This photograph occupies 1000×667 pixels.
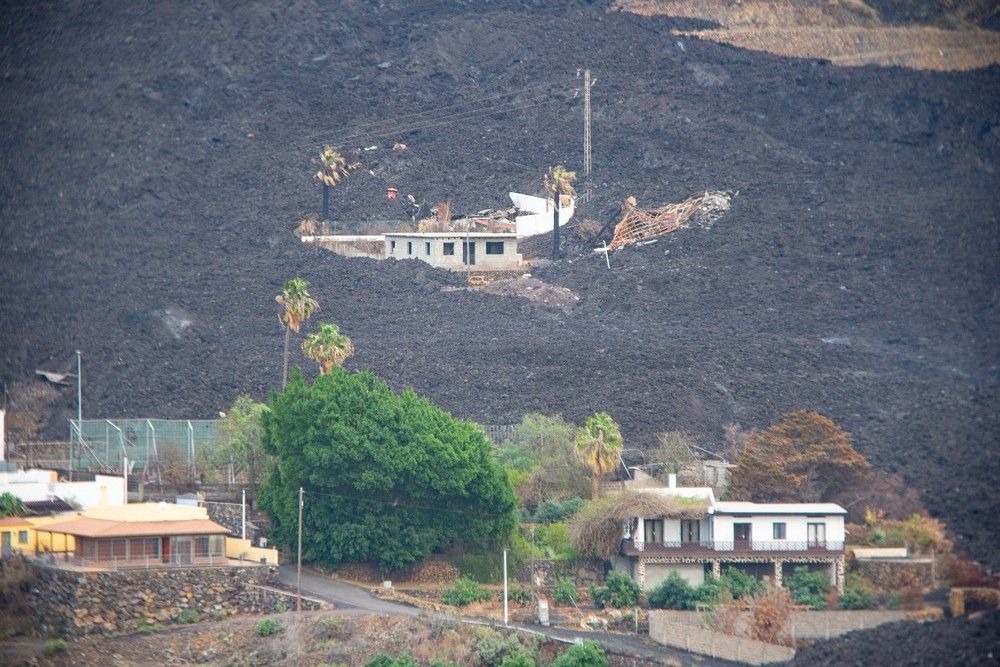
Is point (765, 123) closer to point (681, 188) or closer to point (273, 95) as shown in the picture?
point (681, 188)

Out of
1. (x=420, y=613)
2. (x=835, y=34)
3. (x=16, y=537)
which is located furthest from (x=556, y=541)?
(x=835, y=34)

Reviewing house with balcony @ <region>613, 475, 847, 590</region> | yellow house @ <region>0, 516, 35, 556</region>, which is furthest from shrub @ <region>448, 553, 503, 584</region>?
yellow house @ <region>0, 516, 35, 556</region>

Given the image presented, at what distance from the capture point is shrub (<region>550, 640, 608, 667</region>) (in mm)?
66438

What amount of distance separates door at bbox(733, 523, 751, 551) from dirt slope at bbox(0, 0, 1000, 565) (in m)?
7.57

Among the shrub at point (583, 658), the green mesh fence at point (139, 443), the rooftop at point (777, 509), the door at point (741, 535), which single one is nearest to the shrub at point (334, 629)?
the shrub at point (583, 658)

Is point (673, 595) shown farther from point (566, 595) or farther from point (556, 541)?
point (556, 541)

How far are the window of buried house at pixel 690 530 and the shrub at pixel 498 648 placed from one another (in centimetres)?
1051

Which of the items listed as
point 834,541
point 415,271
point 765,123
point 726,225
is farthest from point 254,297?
point 834,541

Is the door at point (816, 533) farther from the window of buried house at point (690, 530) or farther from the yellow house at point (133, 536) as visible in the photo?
the yellow house at point (133, 536)

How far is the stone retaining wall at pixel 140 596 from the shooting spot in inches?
2758

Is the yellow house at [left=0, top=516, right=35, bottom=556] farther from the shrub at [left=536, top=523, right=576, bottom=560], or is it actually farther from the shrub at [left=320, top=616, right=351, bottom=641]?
the shrub at [left=536, top=523, right=576, bottom=560]

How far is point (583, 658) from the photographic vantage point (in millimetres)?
66562

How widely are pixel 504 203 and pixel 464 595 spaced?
57026 mm

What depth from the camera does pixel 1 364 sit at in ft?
355
